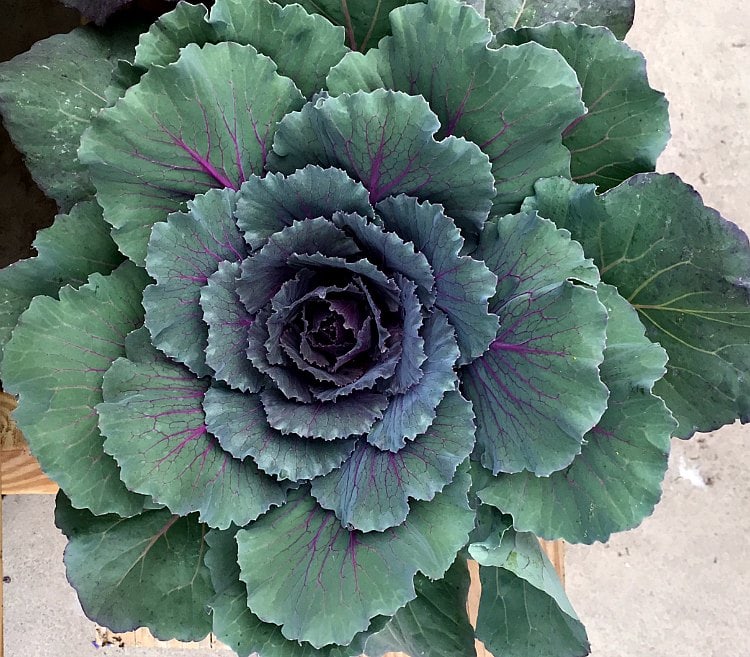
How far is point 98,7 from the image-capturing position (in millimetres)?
749

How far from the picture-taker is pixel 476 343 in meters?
0.63

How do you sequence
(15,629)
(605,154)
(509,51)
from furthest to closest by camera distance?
(15,629) → (605,154) → (509,51)

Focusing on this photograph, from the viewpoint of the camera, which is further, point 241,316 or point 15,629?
point 15,629

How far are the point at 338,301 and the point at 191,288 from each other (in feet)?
0.43

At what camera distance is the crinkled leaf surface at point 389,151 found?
581 mm

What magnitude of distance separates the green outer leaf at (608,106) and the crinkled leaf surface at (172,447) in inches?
17.2

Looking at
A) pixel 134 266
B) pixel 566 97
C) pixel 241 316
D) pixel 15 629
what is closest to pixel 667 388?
pixel 566 97

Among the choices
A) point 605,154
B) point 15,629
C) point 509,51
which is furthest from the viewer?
point 15,629

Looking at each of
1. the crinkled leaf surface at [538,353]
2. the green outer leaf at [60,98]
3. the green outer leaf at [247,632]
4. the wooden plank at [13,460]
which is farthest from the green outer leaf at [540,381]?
the wooden plank at [13,460]

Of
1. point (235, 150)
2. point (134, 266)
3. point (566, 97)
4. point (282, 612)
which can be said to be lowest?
point (282, 612)

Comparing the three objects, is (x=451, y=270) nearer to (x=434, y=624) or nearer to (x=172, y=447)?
(x=172, y=447)

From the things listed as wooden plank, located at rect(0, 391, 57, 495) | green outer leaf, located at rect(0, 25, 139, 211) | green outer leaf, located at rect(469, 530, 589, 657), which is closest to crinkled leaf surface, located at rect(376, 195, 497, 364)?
green outer leaf, located at rect(469, 530, 589, 657)

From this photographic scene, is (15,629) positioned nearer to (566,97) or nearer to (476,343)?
(476,343)

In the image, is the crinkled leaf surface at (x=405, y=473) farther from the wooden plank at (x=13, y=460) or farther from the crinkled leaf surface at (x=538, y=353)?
the wooden plank at (x=13, y=460)
